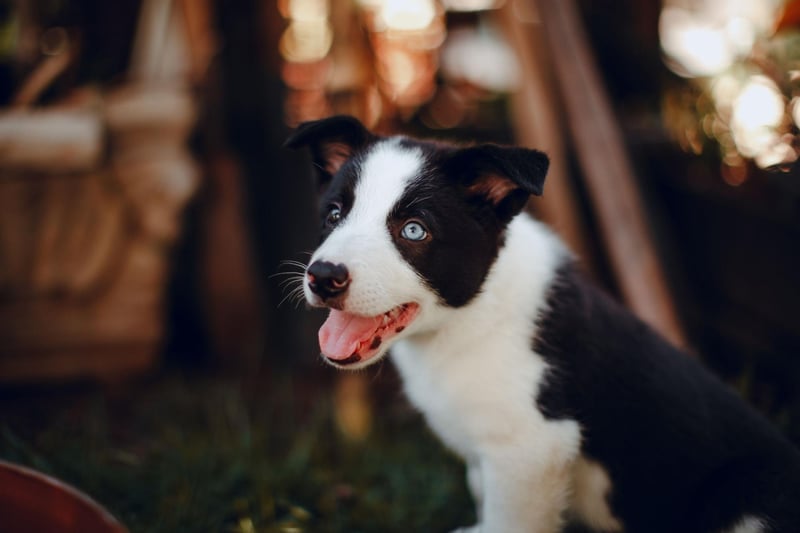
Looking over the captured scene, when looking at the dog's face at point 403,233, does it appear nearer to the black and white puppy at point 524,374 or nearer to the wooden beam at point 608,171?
the black and white puppy at point 524,374

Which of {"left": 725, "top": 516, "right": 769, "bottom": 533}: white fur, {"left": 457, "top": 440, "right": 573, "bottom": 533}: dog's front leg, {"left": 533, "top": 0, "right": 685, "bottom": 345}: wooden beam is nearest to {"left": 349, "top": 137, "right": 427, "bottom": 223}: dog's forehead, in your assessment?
{"left": 457, "top": 440, "right": 573, "bottom": 533}: dog's front leg

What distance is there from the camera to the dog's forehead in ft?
6.92

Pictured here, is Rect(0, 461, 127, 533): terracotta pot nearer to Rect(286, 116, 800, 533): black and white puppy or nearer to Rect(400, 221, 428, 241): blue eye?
Rect(286, 116, 800, 533): black and white puppy

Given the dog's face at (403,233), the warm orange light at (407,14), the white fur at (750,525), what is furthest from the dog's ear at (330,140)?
the warm orange light at (407,14)

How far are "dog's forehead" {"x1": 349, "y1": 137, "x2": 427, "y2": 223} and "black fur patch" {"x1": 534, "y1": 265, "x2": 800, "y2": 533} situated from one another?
2.04 ft

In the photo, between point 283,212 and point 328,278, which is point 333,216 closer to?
point 328,278

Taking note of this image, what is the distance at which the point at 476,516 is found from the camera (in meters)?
2.74

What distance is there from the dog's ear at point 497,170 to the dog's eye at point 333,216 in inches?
14.7

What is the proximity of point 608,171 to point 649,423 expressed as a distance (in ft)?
5.80

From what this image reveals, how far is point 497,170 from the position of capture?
215 centimetres

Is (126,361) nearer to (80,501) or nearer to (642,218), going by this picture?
(80,501)

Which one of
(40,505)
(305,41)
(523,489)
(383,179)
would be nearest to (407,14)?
(305,41)

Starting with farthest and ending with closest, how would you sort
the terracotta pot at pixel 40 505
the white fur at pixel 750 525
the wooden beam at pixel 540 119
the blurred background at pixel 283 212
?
the wooden beam at pixel 540 119 < the blurred background at pixel 283 212 < the white fur at pixel 750 525 < the terracotta pot at pixel 40 505

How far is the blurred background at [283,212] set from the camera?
2.98 metres
